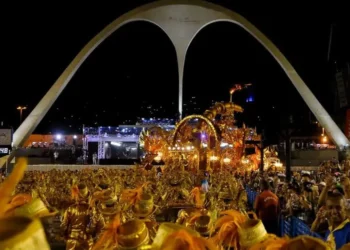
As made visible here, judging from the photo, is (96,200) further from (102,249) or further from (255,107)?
(255,107)

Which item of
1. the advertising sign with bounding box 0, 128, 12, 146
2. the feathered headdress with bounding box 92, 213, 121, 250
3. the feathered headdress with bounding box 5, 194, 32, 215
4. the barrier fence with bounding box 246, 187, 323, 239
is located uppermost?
the advertising sign with bounding box 0, 128, 12, 146

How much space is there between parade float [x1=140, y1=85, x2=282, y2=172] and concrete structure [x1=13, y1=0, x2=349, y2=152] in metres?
12.2

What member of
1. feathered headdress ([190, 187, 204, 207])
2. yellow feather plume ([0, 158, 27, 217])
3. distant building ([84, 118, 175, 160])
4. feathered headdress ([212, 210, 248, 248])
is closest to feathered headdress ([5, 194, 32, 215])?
yellow feather plume ([0, 158, 27, 217])

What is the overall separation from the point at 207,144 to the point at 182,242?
19.8m

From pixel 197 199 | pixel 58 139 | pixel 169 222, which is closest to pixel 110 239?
pixel 169 222

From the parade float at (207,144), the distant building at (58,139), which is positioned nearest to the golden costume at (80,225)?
the parade float at (207,144)

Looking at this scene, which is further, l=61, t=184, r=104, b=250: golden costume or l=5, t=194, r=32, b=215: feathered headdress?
l=61, t=184, r=104, b=250: golden costume

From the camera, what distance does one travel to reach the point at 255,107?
136 feet

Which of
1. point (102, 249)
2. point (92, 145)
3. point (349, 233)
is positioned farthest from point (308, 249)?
point (92, 145)

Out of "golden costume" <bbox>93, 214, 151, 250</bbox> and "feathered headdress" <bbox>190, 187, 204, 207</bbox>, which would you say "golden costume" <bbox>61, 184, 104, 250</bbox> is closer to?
"golden costume" <bbox>93, 214, 151, 250</bbox>

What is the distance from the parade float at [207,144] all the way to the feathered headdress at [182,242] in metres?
18.8

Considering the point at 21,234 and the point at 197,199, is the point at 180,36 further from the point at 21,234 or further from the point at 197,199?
the point at 21,234

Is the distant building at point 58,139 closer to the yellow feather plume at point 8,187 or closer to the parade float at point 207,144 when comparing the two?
the parade float at point 207,144

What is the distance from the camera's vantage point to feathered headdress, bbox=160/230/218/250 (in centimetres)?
181
